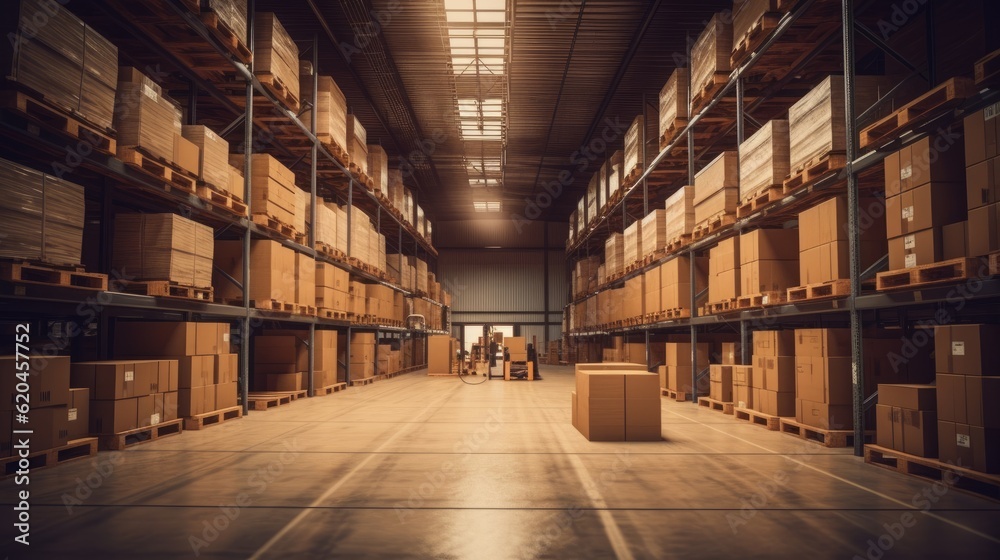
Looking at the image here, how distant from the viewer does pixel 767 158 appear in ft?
23.6

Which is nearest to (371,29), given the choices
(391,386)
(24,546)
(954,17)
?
(391,386)

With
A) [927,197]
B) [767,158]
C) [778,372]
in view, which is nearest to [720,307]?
[778,372]

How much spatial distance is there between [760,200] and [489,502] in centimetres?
512

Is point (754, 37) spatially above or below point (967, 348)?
above

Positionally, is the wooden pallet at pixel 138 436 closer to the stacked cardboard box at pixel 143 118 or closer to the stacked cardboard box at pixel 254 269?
the stacked cardboard box at pixel 254 269

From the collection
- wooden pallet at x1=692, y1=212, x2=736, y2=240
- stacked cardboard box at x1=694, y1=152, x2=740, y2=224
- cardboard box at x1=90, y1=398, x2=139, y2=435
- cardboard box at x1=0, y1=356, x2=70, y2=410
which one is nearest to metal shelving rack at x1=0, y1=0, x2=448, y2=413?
cardboard box at x1=0, y1=356, x2=70, y2=410

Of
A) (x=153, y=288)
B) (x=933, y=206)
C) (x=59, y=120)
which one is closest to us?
(x=933, y=206)

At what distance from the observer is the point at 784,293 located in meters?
7.02

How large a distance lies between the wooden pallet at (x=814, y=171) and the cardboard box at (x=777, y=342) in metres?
1.53

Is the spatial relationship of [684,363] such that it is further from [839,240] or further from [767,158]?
[839,240]

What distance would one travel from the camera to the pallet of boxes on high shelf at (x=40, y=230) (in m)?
4.39

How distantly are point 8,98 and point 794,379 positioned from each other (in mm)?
7438

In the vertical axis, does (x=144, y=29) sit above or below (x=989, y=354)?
above

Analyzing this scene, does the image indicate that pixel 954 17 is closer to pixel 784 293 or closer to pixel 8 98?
pixel 784 293
